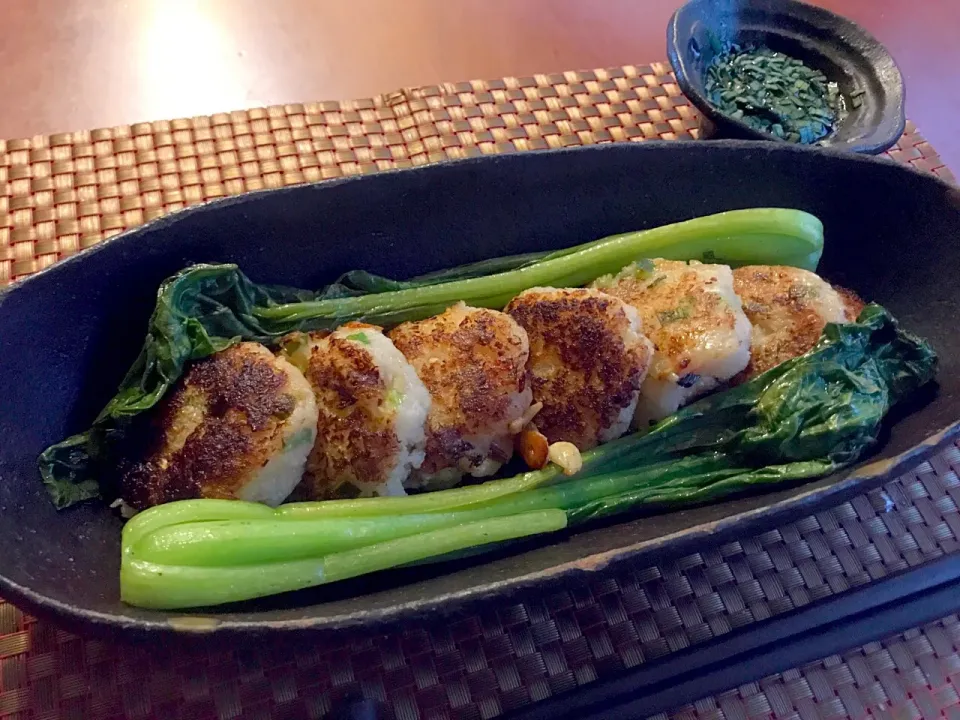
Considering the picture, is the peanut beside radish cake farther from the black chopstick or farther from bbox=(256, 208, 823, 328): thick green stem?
the black chopstick

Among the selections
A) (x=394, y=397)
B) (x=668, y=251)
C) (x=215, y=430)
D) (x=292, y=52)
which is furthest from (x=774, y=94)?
(x=215, y=430)

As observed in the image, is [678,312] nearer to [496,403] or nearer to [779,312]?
[779,312]

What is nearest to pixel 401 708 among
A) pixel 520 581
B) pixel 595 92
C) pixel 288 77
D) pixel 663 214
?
pixel 520 581

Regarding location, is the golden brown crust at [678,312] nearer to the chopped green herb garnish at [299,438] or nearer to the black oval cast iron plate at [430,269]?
the black oval cast iron plate at [430,269]

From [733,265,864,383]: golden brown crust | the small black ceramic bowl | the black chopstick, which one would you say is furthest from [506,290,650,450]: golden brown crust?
the small black ceramic bowl

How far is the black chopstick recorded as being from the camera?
1562 millimetres

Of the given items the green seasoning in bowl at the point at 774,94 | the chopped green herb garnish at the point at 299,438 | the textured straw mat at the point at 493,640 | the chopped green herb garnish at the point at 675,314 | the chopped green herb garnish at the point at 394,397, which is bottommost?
the textured straw mat at the point at 493,640

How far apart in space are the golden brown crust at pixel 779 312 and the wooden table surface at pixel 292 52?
5.20ft

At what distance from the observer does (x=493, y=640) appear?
1691 millimetres

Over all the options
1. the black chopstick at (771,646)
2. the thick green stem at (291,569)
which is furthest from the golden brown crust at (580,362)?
the black chopstick at (771,646)

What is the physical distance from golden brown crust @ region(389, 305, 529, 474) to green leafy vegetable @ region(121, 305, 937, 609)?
0.09 metres

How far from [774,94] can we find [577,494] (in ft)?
5.32

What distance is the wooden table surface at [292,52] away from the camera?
2908 millimetres

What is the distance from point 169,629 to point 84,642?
1.66ft
